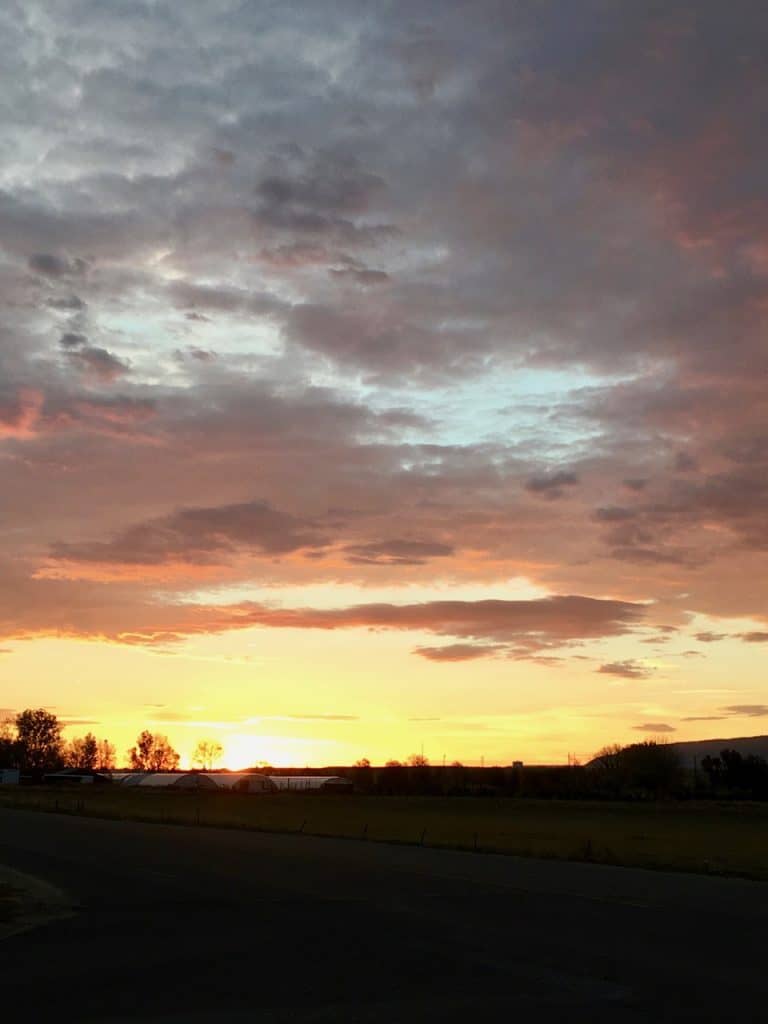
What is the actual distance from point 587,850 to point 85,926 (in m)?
21.9

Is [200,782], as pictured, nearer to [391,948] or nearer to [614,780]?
[614,780]

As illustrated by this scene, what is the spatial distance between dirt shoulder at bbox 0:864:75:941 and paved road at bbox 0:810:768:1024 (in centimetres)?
39

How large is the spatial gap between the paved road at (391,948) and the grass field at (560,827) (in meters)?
10.4

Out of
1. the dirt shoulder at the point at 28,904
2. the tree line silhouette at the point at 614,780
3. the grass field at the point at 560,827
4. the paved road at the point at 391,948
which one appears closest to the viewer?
the paved road at the point at 391,948

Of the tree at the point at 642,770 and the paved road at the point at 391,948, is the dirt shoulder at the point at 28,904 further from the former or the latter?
the tree at the point at 642,770

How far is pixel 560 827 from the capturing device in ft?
223

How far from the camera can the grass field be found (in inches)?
1517

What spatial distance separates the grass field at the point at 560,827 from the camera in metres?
38.5

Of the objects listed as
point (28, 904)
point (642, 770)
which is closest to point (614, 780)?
point (642, 770)

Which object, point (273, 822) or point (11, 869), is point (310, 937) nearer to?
point (11, 869)

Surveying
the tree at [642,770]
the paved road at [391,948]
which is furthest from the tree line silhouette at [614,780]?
the paved road at [391,948]

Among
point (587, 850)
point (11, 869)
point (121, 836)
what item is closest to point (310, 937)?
point (11, 869)

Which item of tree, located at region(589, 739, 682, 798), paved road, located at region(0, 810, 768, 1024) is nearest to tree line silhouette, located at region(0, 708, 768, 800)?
tree, located at region(589, 739, 682, 798)

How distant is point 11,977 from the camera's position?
40.8ft
